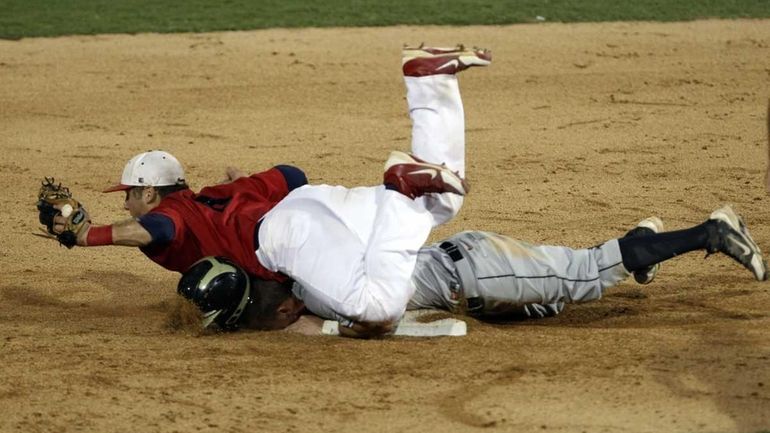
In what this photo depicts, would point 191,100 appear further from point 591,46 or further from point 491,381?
point 491,381

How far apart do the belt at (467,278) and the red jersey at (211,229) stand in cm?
92

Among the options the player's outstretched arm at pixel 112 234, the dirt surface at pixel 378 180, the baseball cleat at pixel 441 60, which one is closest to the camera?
the dirt surface at pixel 378 180

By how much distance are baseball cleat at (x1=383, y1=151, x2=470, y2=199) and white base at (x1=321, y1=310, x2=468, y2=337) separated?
68cm

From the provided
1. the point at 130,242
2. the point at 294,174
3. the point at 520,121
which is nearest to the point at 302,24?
the point at 520,121

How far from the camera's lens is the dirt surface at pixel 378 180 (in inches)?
233

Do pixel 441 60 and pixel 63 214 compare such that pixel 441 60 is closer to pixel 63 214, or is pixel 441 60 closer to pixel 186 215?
pixel 186 215

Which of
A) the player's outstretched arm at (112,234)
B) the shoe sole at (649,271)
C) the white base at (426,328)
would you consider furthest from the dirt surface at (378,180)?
the player's outstretched arm at (112,234)

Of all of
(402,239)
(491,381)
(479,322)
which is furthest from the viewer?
(479,322)

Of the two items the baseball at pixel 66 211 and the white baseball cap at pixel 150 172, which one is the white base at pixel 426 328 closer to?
the white baseball cap at pixel 150 172

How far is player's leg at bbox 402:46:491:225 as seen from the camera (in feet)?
22.2

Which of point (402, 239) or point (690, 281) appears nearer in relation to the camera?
point (402, 239)

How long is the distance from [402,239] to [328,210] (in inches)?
18.8

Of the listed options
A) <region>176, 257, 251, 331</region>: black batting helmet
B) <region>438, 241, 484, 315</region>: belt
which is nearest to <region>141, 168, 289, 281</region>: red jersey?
<region>176, 257, 251, 331</region>: black batting helmet

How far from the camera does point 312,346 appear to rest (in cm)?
674
